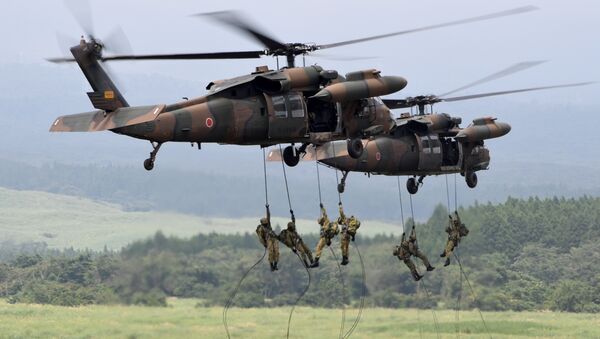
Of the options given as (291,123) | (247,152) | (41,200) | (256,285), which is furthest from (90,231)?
(291,123)

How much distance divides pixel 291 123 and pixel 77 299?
40367 mm

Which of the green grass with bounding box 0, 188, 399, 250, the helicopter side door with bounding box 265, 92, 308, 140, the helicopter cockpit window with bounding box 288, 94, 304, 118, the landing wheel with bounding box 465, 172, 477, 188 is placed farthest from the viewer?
the green grass with bounding box 0, 188, 399, 250

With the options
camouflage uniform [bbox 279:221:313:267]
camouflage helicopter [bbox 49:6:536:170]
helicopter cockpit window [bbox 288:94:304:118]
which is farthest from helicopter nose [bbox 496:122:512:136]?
helicopter cockpit window [bbox 288:94:304:118]

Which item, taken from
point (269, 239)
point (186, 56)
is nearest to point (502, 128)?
point (269, 239)

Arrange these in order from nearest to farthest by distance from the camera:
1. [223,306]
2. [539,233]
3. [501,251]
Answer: [223,306]
[501,251]
[539,233]

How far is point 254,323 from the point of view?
67000 millimetres

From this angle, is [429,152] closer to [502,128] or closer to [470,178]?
[470,178]

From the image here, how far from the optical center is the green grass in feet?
395

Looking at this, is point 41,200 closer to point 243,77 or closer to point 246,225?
point 246,225

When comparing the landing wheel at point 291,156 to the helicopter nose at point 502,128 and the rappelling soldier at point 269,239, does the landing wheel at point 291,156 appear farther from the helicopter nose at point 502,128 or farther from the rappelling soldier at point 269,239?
the helicopter nose at point 502,128

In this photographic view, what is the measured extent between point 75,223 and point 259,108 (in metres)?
136

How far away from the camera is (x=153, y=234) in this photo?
61188 millimetres

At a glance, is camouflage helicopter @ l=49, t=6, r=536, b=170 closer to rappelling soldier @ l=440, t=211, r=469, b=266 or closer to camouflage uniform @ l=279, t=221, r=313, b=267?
camouflage uniform @ l=279, t=221, r=313, b=267

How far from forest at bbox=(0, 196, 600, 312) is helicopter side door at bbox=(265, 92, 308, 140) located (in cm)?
2721
